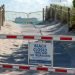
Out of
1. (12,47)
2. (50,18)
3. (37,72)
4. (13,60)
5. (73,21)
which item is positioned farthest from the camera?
(50,18)

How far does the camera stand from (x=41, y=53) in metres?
10.4

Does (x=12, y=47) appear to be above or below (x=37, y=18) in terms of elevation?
below

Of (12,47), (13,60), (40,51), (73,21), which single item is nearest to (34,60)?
(40,51)

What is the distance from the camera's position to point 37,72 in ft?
37.6

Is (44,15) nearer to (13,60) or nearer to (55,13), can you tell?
(55,13)

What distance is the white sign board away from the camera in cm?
1034

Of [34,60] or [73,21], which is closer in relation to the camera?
[34,60]

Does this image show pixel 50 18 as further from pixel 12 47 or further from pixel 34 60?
pixel 34 60

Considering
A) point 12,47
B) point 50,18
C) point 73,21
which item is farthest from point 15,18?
point 12,47

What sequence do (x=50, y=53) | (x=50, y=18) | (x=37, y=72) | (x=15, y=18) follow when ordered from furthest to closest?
(x=50, y=18)
(x=15, y=18)
(x=37, y=72)
(x=50, y=53)

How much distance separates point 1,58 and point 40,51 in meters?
4.03

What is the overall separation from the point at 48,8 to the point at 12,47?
32.4 m

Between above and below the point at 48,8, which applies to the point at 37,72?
below

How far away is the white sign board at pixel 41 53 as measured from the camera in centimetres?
1034
